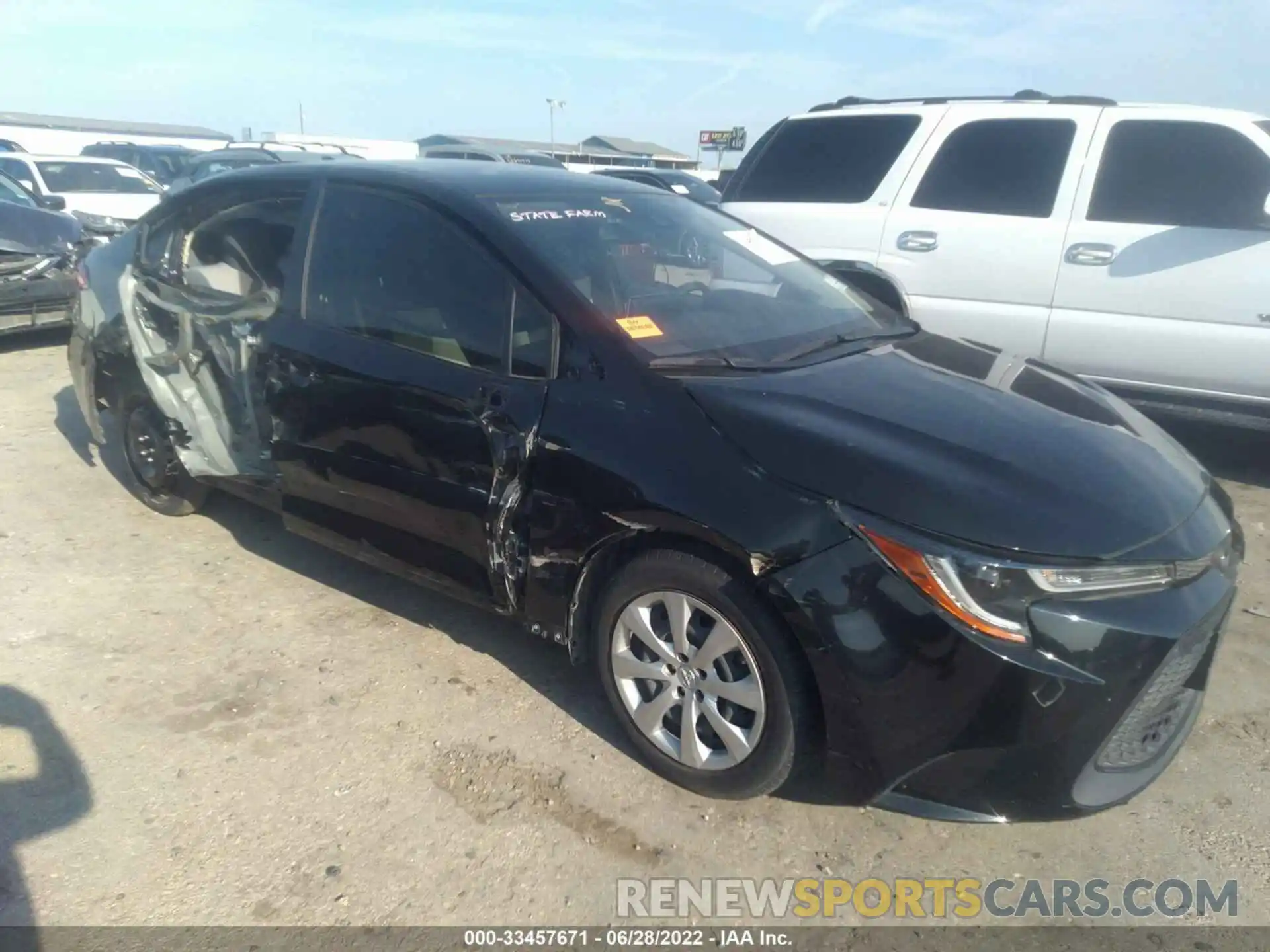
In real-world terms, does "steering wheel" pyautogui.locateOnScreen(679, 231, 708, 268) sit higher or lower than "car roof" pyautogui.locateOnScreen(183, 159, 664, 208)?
lower

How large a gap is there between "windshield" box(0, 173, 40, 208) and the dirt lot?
7471mm

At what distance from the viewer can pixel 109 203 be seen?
12.8m

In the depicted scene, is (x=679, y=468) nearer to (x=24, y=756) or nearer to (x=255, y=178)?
(x=24, y=756)

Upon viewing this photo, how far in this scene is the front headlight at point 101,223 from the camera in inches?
322

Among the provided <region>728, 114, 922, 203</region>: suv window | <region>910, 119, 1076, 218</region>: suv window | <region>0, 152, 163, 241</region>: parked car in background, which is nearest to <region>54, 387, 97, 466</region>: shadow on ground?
<region>728, 114, 922, 203</region>: suv window

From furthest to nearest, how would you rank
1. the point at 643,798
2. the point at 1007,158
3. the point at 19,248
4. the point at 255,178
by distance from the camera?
1. the point at 19,248
2. the point at 1007,158
3. the point at 255,178
4. the point at 643,798

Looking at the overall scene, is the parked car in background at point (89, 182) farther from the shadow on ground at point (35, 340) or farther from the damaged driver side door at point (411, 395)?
the damaged driver side door at point (411, 395)

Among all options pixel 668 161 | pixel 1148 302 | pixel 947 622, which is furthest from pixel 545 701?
pixel 668 161

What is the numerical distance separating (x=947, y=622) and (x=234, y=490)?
317cm

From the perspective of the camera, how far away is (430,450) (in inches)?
127

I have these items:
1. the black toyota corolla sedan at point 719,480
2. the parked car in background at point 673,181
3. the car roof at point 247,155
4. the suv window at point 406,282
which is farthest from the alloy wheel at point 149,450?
the car roof at point 247,155

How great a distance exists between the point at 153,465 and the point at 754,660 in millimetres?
3415

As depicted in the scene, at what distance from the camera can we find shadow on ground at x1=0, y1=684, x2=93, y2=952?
7.96ft

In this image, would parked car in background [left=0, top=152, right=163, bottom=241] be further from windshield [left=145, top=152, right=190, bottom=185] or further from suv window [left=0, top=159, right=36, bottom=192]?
windshield [left=145, top=152, right=190, bottom=185]
